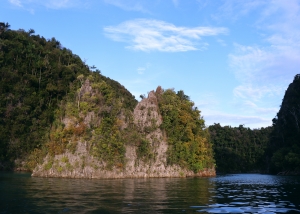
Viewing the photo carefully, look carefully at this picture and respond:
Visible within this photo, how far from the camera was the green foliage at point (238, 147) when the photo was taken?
420 feet

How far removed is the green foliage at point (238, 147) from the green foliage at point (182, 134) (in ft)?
190

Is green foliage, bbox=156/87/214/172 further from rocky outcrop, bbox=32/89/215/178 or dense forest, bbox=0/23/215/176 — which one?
rocky outcrop, bbox=32/89/215/178

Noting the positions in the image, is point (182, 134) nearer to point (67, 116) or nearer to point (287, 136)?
point (67, 116)

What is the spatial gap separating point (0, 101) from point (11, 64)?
1385 centimetres

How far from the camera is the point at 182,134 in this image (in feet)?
210

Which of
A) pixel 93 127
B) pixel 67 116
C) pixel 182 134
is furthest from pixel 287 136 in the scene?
pixel 67 116

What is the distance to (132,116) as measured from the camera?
190 ft

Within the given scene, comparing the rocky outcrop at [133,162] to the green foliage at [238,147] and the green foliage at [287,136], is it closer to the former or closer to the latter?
the green foliage at [287,136]

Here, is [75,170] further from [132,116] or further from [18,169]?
[18,169]

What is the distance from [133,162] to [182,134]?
51.4 feet

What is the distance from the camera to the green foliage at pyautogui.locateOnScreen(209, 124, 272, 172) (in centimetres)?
12800

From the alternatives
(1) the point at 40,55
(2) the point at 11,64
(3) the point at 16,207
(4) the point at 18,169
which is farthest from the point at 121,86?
(3) the point at 16,207

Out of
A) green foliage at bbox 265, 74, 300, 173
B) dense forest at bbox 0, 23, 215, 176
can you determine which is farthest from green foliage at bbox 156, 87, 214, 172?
green foliage at bbox 265, 74, 300, 173

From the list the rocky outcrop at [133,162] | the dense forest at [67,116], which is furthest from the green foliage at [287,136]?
the rocky outcrop at [133,162]
